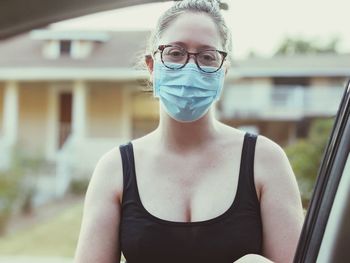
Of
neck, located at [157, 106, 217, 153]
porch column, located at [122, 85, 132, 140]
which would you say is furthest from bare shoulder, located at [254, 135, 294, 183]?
porch column, located at [122, 85, 132, 140]

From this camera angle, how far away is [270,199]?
127 centimetres

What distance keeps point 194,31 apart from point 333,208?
0.49 m

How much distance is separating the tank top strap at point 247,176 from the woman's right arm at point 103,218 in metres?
0.25

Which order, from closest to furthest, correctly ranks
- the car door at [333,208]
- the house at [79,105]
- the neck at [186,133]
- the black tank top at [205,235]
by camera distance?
the car door at [333,208] < the black tank top at [205,235] < the neck at [186,133] < the house at [79,105]

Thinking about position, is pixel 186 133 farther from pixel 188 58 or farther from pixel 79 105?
pixel 79 105

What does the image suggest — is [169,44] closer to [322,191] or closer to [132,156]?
[132,156]

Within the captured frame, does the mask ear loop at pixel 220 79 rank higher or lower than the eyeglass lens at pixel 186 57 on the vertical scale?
lower

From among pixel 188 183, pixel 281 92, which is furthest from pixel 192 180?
pixel 281 92

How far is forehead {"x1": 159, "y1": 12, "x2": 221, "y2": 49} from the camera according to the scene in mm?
1303

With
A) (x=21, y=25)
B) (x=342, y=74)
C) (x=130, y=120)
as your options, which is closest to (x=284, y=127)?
(x=342, y=74)

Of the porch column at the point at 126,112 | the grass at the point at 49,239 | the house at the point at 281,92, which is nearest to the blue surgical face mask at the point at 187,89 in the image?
the grass at the point at 49,239

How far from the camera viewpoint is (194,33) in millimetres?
1303

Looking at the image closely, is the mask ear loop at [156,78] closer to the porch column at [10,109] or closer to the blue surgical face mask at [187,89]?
the blue surgical face mask at [187,89]

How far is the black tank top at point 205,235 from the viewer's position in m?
1.25
